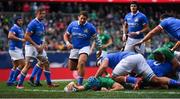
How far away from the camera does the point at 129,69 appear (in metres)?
13.5

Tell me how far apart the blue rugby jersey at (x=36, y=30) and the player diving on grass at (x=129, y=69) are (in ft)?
9.29

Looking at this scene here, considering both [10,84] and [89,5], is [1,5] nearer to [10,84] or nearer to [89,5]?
[89,5]

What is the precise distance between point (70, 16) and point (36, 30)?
15.7 meters

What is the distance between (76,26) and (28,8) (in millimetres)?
16013

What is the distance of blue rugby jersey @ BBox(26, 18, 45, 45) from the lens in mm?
15516

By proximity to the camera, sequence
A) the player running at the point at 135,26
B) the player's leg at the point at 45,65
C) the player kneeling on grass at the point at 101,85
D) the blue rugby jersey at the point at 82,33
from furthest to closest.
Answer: the player running at the point at 135,26 < the player's leg at the point at 45,65 < the blue rugby jersey at the point at 82,33 < the player kneeling on grass at the point at 101,85

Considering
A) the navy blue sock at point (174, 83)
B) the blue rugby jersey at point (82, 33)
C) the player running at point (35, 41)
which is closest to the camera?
the navy blue sock at point (174, 83)

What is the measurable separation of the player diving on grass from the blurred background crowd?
12871 mm

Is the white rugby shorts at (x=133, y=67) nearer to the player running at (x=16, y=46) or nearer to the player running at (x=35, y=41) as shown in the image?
the player running at (x=35, y=41)

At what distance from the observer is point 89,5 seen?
34.5m

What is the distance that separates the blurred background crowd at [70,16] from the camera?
1103 inches

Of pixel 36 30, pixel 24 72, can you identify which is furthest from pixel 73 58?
pixel 24 72

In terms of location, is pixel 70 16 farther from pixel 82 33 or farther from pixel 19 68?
pixel 82 33

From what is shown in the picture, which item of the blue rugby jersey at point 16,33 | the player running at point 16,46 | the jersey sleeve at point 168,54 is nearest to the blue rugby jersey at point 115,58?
the jersey sleeve at point 168,54
